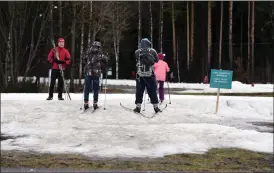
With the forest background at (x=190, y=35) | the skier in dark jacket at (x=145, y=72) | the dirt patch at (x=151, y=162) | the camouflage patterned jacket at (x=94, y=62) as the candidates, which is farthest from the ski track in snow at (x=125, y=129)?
the forest background at (x=190, y=35)

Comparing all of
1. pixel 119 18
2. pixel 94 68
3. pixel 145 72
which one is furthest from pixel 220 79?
pixel 119 18

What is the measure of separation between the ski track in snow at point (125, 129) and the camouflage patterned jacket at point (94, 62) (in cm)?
109

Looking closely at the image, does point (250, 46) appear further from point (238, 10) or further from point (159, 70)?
point (159, 70)

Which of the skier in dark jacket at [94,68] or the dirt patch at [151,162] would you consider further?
the skier in dark jacket at [94,68]

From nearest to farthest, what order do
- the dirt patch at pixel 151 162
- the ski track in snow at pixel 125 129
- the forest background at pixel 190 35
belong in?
the dirt patch at pixel 151 162 < the ski track in snow at pixel 125 129 < the forest background at pixel 190 35

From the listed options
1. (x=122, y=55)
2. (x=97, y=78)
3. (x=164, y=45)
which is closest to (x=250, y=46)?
(x=164, y=45)

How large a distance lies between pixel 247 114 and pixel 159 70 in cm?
308

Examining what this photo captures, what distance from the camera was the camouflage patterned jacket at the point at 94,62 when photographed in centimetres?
1202

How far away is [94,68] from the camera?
12.0 m

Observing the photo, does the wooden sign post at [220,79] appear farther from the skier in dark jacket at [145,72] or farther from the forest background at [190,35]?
the forest background at [190,35]

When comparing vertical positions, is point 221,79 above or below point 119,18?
below

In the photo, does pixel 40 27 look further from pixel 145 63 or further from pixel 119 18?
pixel 119 18

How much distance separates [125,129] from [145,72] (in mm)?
2661

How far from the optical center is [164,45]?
4441 centimetres
